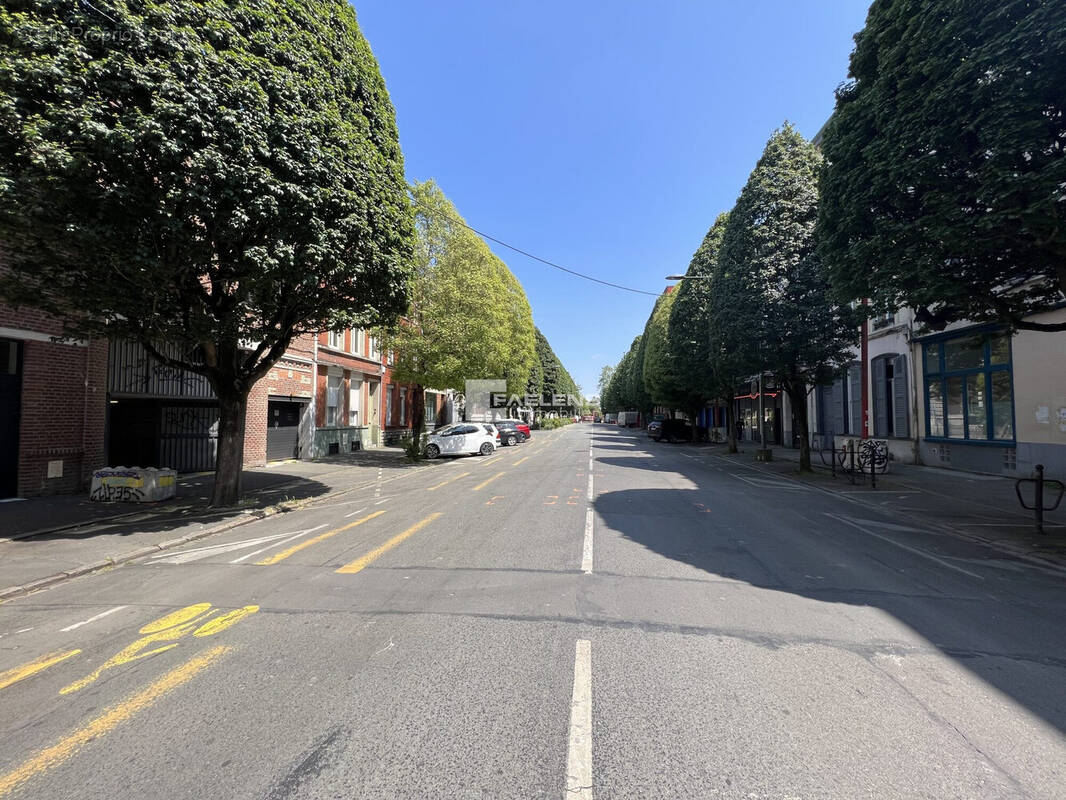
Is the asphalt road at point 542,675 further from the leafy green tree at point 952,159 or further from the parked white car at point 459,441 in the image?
the parked white car at point 459,441

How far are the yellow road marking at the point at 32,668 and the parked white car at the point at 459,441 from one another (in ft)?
58.5

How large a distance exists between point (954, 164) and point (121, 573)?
12.1 m

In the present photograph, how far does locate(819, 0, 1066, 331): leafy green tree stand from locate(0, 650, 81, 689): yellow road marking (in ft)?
33.9

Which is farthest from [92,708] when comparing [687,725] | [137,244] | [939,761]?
[137,244]

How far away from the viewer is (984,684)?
3334 mm

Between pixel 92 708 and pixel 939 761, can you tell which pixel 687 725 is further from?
pixel 92 708

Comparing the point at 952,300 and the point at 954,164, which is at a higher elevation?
the point at 954,164

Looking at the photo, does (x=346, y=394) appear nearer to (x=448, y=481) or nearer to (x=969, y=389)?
(x=448, y=481)

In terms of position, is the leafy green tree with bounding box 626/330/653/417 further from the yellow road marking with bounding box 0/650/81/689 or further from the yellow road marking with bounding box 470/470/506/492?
the yellow road marking with bounding box 0/650/81/689

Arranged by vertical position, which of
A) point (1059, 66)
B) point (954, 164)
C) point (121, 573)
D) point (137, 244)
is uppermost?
point (1059, 66)

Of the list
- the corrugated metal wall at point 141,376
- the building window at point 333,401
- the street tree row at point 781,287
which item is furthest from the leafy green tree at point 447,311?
the street tree row at point 781,287

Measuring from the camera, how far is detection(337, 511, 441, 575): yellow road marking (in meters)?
5.94

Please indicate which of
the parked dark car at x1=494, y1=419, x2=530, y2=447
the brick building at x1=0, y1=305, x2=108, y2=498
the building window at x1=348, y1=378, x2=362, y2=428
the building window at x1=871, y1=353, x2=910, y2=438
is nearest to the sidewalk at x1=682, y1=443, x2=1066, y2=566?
the building window at x1=871, y1=353, x2=910, y2=438

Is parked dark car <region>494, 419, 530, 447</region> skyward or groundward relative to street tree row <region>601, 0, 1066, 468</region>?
groundward
